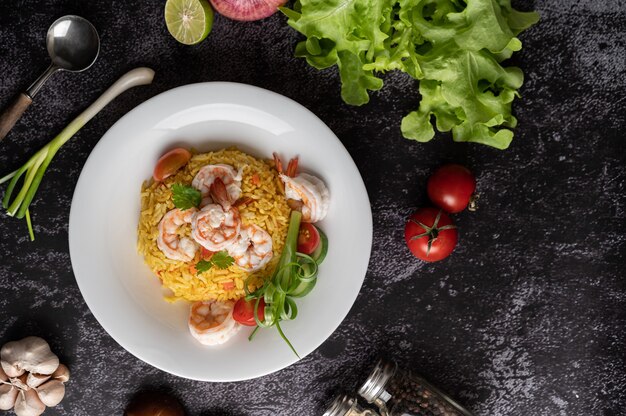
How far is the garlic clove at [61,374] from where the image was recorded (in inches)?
113

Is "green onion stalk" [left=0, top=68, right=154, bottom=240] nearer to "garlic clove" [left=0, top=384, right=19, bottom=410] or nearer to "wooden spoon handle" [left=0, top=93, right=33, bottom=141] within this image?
"wooden spoon handle" [left=0, top=93, right=33, bottom=141]

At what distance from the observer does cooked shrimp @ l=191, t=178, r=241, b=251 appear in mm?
2451

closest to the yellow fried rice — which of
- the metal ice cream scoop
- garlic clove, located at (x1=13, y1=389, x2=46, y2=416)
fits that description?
the metal ice cream scoop

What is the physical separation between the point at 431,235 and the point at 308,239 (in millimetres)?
503

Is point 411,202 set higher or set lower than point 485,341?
higher

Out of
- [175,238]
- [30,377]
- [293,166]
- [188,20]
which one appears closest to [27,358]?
[30,377]

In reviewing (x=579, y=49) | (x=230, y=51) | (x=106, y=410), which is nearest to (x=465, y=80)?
(x=579, y=49)

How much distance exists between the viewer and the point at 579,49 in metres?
2.75

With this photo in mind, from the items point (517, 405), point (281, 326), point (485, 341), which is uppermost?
point (281, 326)

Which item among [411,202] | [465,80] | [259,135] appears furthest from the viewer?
[411,202]

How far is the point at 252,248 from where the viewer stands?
2602 millimetres

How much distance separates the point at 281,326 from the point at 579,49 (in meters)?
1.73

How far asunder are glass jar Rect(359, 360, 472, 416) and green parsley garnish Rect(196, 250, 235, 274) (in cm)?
80

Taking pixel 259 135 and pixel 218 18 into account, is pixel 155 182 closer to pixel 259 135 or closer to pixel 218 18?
pixel 259 135
